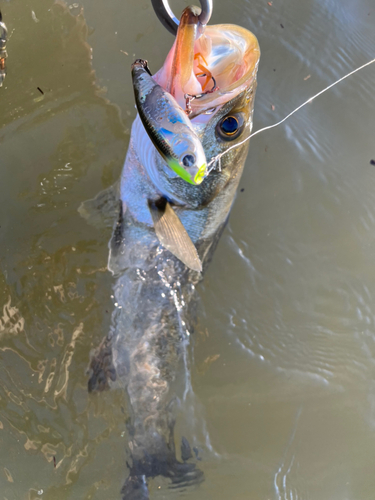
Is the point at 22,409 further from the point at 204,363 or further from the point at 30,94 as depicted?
the point at 30,94

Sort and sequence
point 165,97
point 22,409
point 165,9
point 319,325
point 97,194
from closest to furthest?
point 165,97
point 165,9
point 22,409
point 97,194
point 319,325

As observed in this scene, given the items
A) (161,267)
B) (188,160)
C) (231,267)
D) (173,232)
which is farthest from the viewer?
(231,267)

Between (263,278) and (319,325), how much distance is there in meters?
0.67

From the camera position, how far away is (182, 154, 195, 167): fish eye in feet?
3.67

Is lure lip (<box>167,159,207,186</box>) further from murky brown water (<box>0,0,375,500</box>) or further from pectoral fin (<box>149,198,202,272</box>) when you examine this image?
murky brown water (<box>0,0,375,500</box>)

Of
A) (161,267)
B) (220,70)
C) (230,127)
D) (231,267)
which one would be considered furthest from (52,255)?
(220,70)

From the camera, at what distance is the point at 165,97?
1.21 metres

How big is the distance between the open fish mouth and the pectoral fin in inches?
23.7

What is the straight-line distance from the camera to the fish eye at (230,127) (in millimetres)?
1673

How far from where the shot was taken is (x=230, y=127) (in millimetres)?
1700

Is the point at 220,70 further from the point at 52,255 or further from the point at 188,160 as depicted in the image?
the point at 52,255

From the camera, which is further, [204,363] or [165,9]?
[204,363]

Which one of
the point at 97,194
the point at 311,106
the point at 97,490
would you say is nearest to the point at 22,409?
the point at 97,490

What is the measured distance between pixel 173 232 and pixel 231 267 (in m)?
1.15
